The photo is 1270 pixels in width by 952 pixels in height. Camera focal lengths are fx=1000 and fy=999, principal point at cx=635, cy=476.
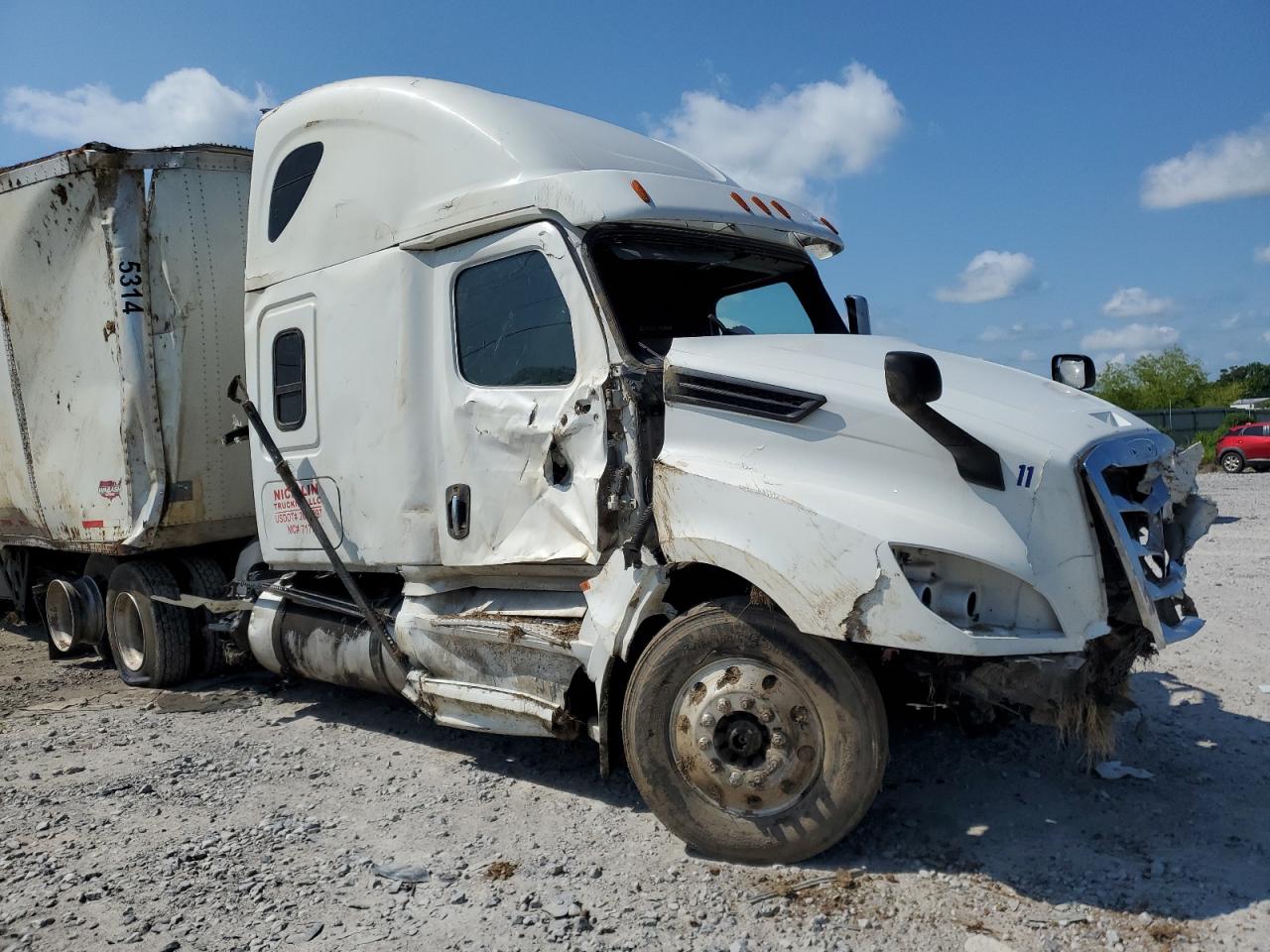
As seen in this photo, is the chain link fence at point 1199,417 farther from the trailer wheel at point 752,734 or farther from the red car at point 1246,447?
the trailer wheel at point 752,734

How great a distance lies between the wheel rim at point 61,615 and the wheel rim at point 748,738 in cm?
599

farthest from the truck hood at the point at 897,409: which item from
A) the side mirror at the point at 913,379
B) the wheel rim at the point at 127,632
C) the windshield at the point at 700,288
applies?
the wheel rim at the point at 127,632

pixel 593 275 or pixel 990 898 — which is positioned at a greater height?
pixel 593 275

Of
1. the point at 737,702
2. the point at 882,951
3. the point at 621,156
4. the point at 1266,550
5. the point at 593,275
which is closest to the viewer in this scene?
the point at 882,951

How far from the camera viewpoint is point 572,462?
175 inches

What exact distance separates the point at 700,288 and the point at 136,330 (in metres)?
3.98

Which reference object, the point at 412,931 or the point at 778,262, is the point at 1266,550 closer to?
the point at 778,262

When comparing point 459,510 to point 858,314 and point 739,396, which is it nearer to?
point 739,396

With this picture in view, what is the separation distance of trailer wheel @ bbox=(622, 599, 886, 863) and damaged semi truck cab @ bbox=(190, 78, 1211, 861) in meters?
0.01

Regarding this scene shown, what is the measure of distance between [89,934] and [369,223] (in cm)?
350

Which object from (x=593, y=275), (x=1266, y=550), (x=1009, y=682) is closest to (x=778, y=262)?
(x=593, y=275)

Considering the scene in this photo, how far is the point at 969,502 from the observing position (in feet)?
11.6

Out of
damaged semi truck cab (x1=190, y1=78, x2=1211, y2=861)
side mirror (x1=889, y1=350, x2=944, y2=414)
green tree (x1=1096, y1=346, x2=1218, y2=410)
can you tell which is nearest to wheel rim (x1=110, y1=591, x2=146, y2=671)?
damaged semi truck cab (x1=190, y1=78, x2=1211, y2=861)

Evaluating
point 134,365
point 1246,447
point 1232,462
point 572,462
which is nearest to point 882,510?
point 572,462
